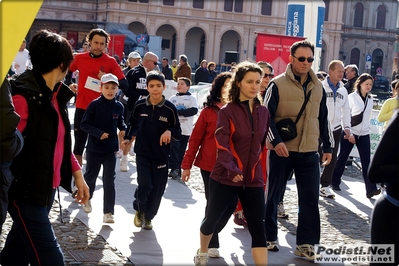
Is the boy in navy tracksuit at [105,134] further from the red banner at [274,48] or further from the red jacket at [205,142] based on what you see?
the red banner at [274,48]

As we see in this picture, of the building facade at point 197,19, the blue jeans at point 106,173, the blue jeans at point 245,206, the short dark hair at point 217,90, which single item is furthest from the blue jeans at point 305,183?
the building facade at point 197,19

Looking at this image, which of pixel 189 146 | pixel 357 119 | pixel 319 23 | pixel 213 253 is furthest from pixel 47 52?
pixel 319 23

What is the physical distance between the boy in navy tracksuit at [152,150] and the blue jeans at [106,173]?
0.29m

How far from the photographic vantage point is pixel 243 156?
18.6ft

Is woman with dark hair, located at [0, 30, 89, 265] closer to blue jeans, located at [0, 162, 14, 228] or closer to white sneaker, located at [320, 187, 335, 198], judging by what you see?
blue jeans, located at [0, 162, 14, 228]

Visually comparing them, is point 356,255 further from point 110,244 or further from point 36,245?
point 36,245

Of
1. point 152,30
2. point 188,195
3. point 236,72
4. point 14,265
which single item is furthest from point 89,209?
point 152,30

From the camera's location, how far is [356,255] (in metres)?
7.02

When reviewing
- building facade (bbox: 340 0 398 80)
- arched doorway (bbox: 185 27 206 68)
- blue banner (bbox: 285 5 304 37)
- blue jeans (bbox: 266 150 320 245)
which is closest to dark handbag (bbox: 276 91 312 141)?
blue jeans (bbox: 266 150 320 245)

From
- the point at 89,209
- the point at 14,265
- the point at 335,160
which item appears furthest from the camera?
the point at 335,160

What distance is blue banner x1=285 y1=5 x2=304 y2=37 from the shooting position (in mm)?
15264

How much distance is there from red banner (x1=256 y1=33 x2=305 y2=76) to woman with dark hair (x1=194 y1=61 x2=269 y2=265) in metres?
9.30

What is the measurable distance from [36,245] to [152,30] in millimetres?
65550

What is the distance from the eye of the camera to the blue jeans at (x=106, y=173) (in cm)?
766
